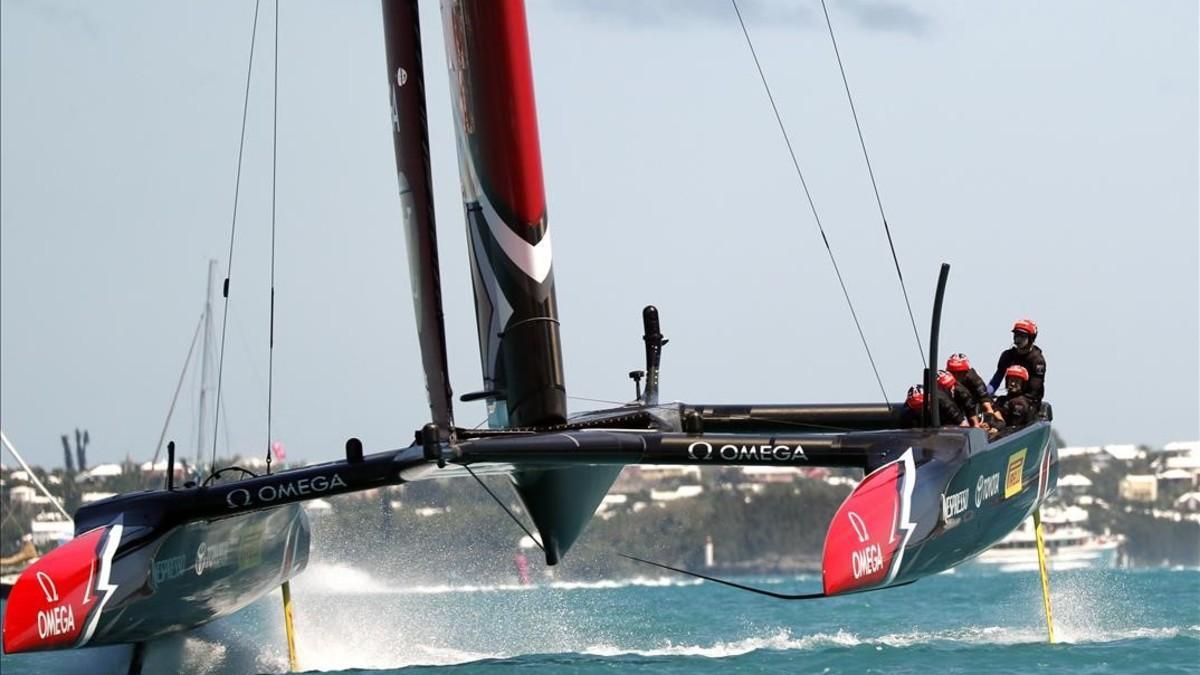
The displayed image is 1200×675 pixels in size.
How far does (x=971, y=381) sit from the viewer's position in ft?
33.8

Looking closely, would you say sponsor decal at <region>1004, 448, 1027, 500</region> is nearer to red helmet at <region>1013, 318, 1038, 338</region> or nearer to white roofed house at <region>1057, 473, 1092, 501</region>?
red helmet at <region>1013, 318, 1038, 338</region>

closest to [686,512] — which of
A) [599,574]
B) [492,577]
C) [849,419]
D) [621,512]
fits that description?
[621,512]

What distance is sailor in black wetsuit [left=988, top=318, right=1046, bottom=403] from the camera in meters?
10.3

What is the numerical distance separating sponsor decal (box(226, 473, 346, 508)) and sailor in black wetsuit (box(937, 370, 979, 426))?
10.2ft

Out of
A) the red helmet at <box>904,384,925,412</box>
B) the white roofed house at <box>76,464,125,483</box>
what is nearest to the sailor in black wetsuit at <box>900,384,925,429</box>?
the red helmet at <box>904,384,925,412</box>

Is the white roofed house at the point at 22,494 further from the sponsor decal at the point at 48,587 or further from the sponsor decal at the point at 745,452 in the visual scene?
the sponsor decal at the point at 745,452

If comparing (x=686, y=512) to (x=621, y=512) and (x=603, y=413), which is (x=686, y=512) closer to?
(x=621, y=512)

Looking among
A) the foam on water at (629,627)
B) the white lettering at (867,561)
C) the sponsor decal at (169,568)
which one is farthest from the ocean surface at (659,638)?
the white lettering at (867,561)

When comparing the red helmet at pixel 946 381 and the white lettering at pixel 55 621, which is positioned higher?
the red helmet at pixel 946 381

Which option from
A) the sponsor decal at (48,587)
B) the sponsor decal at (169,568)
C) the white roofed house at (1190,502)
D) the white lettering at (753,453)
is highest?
the white roofed house at (1190,502)

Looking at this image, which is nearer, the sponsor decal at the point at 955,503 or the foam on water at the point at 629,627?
the sponsor decal at the point at 955,503

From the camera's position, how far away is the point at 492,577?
25.2 metres

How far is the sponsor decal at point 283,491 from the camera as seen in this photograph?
8.75m

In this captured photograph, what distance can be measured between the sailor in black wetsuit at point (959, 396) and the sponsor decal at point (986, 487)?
744 mm
